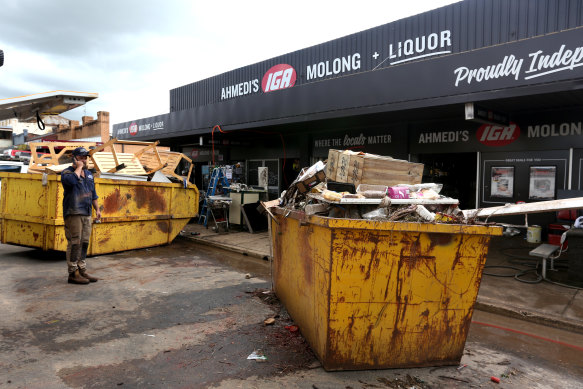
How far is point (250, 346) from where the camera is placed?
3.66 m

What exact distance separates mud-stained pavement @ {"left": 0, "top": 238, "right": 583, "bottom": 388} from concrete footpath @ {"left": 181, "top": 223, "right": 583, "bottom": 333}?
2.77ft

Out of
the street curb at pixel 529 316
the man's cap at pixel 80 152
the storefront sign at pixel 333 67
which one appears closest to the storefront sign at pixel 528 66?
the street curb at pixel 529 316

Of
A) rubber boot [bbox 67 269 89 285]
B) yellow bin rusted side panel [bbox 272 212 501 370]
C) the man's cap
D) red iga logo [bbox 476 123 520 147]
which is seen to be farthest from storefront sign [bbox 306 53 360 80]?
yellow bin rusted side panel [bbox 272 212 501 370]

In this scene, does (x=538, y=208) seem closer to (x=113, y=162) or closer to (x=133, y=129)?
(x=113, y=162)

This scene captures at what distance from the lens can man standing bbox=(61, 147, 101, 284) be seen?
5.55 m

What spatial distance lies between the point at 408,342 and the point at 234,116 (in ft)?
29.7

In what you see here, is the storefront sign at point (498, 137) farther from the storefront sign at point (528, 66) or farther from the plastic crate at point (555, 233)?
the storefront sign at point (528, 66)

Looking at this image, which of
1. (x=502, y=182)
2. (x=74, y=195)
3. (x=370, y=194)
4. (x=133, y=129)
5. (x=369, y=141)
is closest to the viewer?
(x=370, y=194)

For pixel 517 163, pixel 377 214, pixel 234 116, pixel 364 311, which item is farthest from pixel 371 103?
pixel 364 311

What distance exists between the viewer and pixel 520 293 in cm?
538

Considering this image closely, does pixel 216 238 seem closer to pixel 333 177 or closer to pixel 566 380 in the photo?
pixel 333 177

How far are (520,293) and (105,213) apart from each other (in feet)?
23.9

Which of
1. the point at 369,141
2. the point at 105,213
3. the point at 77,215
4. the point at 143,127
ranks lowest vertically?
the point at 105,213

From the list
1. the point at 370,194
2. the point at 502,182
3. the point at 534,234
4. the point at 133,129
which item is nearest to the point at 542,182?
the point at 502,182
